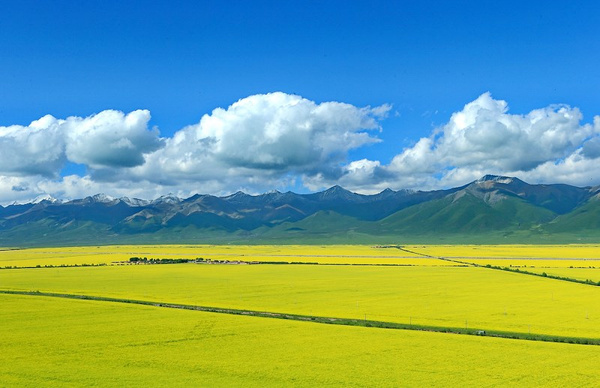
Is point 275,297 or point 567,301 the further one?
point 275,297

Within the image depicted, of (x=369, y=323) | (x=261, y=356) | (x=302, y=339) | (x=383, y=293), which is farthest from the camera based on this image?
(x=383, y=293)

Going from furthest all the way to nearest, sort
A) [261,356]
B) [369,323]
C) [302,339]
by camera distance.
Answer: [369,323], [302,339], [261,356]

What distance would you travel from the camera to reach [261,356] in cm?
3738

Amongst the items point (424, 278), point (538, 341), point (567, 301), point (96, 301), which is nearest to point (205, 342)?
point (538, 341)

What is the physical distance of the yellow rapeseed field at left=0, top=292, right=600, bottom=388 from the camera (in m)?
31.5

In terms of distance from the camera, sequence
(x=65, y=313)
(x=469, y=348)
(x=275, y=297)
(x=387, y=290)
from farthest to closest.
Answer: (x=387, y=290), (x=275, y=297), (x=65, y=313), (x=469, y=348)

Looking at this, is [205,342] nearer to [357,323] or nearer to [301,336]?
[301,336]

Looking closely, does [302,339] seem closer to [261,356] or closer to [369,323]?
[261,356]

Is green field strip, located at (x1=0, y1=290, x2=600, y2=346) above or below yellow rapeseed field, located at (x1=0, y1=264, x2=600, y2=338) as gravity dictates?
below

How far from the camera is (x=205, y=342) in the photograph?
4209 centimetres

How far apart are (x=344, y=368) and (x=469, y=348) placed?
1122cm

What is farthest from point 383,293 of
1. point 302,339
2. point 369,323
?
point 302,339

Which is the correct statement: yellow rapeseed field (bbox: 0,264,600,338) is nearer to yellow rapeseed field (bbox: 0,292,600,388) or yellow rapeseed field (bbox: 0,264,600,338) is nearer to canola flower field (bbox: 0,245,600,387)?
canola flower field (bbox: 0,245,600,387)

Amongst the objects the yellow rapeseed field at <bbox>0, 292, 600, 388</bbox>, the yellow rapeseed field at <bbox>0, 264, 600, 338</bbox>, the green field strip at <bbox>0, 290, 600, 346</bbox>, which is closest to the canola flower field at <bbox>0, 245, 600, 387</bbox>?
the yellow rapeseed field at <bbox>0, 292, 600, 388</bbox>
